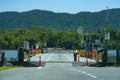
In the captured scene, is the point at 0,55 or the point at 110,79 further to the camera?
the point at 0,55

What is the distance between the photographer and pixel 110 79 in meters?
22.3

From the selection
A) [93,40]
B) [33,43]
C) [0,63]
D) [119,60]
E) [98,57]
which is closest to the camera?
[0,63]

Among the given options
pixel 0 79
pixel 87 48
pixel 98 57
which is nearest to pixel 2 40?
pixel 87 48

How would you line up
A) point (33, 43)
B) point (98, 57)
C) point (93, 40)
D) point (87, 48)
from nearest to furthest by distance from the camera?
point (98, 57), point (87, 48), point (93, 40), point (33, 43)

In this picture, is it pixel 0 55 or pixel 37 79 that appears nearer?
pixel 37 79

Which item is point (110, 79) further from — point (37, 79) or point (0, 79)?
point (0, 79)

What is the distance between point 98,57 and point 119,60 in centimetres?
1399

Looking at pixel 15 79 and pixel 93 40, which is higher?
pixel 93 40

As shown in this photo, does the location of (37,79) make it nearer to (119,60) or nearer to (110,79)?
(110,79)

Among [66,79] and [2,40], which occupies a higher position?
[2,40]

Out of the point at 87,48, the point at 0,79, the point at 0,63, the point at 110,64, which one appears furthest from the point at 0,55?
the point at 87,48

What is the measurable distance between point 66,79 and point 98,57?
40.9 meters

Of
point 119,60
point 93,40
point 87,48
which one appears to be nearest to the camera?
point 119,60

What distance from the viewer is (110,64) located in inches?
1956
